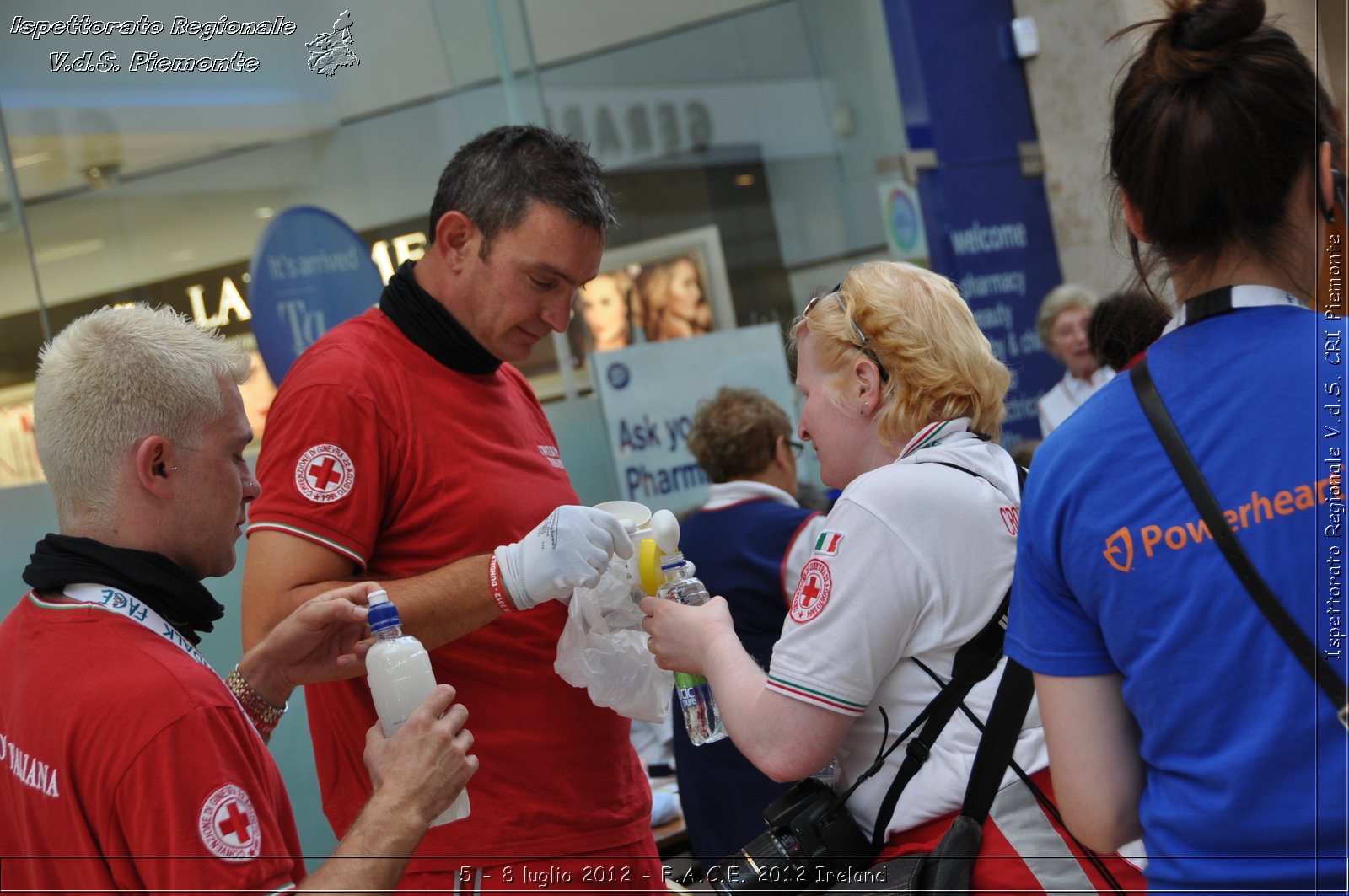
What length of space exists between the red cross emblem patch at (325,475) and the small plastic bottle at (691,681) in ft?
1.54

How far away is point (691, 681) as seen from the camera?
1.75 m

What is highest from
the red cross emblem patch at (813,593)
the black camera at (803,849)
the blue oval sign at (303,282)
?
the blue oval sign at (303,282)

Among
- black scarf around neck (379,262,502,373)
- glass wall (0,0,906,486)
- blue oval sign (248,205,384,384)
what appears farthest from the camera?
blue oval sign (248,205,384,384)

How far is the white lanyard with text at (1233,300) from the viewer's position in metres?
1.04

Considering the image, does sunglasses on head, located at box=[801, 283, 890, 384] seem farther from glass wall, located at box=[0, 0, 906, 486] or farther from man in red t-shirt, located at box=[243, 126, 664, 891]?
glass wall, located at box=[0, 0, 906, 486]

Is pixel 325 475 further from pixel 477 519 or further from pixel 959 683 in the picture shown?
pixel 959 683

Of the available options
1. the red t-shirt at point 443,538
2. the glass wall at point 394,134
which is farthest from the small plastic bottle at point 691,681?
the glass wall at point 394,134

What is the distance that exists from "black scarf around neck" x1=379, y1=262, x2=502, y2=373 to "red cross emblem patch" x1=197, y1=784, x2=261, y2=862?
85 cm

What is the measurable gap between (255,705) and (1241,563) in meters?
1.26

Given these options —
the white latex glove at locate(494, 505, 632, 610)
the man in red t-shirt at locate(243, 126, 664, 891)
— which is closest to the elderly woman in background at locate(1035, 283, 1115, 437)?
the man in red t-shirt at locate(243, 126, 664, 891)

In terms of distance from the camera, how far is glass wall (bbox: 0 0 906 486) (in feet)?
10.3

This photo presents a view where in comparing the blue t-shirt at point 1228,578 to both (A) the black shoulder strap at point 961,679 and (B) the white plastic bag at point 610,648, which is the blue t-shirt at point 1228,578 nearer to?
(A) the black shoulder strap at point 961,679

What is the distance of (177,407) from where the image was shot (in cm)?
133

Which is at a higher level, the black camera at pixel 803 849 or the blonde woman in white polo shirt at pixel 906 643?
the blonde woman in white polo shirt at pixel 906 643
